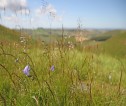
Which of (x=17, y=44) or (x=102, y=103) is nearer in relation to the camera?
(x=102, y=103)

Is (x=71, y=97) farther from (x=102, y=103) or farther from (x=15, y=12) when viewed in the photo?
(x=15, y=12)

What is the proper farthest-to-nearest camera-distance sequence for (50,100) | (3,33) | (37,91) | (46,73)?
(3,33), (46,73), (37,91), (50,100)

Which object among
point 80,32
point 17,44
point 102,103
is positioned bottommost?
point 102,103

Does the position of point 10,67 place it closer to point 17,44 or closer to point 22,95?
point 17,44

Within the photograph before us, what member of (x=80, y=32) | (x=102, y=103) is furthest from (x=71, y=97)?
(x=80, y=32)

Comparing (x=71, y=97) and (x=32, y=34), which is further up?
(x=32, y=34)

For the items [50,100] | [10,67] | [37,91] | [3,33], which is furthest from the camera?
[3,33]

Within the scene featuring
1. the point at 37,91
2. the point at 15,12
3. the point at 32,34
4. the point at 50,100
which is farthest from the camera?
the point at 32,34

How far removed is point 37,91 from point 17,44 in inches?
115

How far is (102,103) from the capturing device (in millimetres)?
3467

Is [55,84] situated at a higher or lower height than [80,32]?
lower

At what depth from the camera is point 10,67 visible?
5312mm

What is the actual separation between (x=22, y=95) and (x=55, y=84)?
550 mm

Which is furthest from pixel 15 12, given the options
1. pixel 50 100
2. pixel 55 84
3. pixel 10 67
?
pixel 50 100
